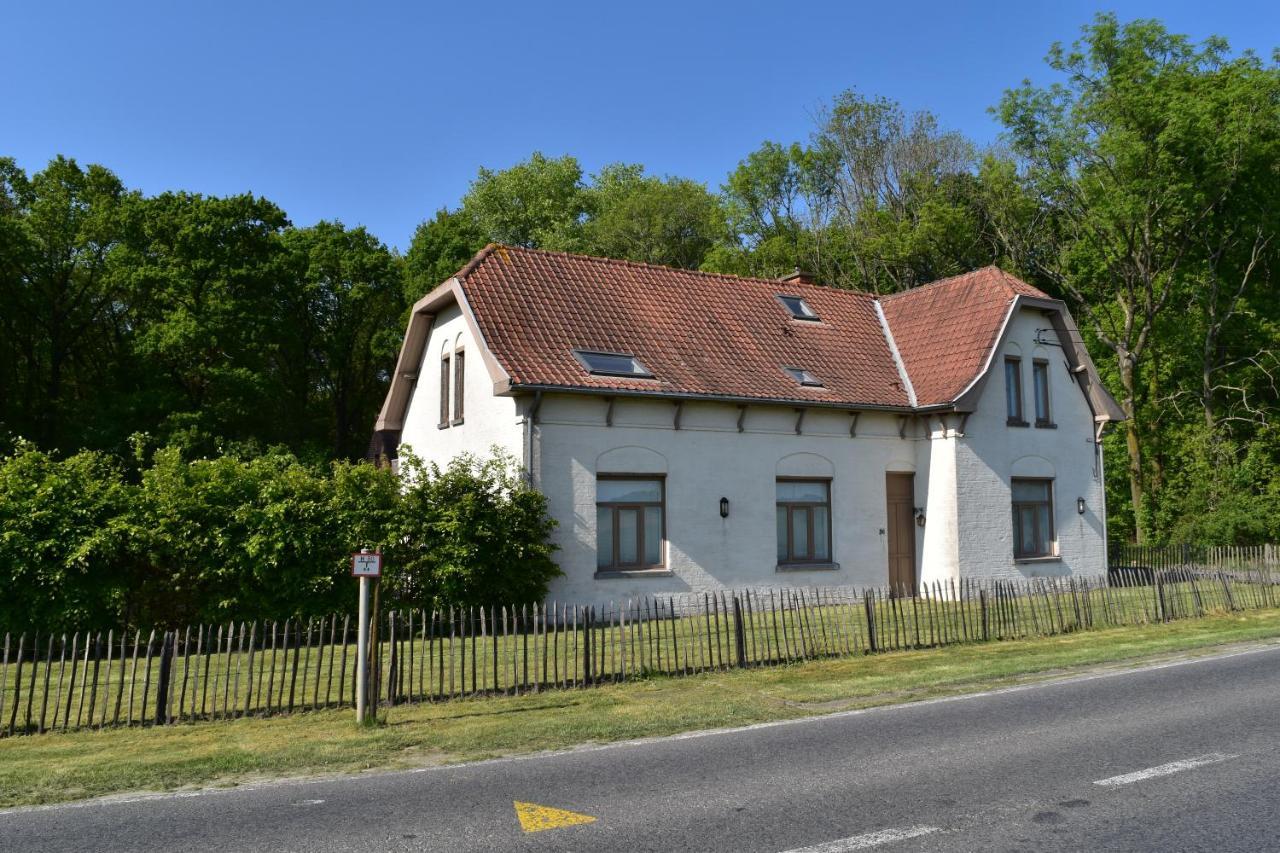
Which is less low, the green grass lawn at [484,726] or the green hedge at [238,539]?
the green hedge at [238,539]

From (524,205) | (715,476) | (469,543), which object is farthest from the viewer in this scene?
(524,205)

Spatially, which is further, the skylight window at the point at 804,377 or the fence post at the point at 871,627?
the skylight window at the point at 804,377

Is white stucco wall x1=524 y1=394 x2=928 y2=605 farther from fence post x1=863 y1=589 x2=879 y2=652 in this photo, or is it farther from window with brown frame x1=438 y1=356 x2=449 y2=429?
fence post x1=863 y1=589 x2=879 y2=652

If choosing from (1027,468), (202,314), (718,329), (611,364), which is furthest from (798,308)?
(202,314)

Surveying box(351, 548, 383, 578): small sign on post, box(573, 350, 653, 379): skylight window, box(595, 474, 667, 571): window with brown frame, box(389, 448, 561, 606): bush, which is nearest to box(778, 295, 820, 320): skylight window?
box(573, 350, 653, 379): skylight window

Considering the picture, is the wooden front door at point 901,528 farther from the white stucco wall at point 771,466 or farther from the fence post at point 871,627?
the fence post at point 871,627

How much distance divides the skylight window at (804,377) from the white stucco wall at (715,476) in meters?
0.72

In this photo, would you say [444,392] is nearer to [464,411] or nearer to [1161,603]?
[464,411]

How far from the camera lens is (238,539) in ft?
50.4

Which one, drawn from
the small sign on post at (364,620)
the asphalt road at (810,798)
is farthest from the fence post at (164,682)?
the asphalt road at (810,798)

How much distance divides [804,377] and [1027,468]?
5.96 metres

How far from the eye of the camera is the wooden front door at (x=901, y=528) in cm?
2214

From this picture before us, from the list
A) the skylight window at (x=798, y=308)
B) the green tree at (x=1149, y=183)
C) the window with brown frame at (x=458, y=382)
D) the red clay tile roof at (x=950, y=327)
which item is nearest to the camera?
the window with brown frame at (x=458, y=382)

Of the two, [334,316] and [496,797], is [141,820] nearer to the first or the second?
[496,797]
